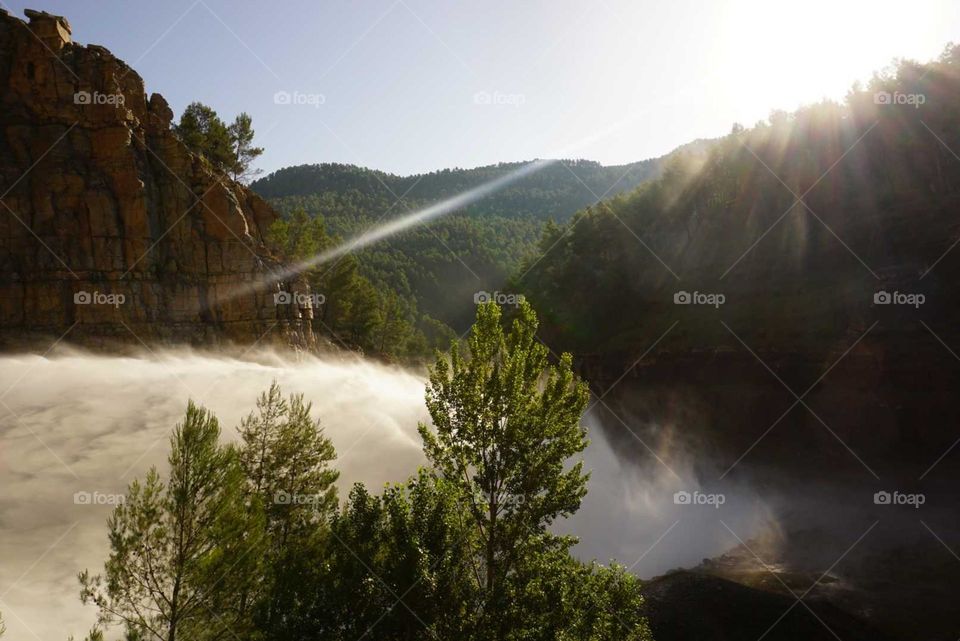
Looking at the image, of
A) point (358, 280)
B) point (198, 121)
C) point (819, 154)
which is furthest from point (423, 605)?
point (358, 280)

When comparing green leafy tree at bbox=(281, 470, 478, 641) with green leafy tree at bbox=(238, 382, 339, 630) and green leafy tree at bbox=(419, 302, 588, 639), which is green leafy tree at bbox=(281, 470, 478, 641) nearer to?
green leafy tree at bbox=(419, 302, 588, 639)

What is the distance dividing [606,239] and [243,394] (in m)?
46.6

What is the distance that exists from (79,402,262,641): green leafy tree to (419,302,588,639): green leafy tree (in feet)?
16.8

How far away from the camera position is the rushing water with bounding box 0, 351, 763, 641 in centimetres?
2040

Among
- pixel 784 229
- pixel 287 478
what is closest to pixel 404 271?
pixel 784 229

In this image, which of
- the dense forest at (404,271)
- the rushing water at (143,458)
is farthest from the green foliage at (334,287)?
the rushing water at (143,458)

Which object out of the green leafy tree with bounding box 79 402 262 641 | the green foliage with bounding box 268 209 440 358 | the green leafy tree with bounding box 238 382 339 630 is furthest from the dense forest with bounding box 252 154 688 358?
the green leafy tree with bounding box 79 402 262 641

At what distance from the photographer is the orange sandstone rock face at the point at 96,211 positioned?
37.6 m

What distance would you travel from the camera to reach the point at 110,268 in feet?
130

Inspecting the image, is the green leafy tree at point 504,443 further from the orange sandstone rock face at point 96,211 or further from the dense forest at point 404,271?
the dense forest at point 404,271

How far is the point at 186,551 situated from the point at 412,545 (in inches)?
217

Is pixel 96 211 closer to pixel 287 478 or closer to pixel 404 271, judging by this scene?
pixel 287 478

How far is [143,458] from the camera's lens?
90.1 ft

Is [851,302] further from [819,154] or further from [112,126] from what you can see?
[112,126]
